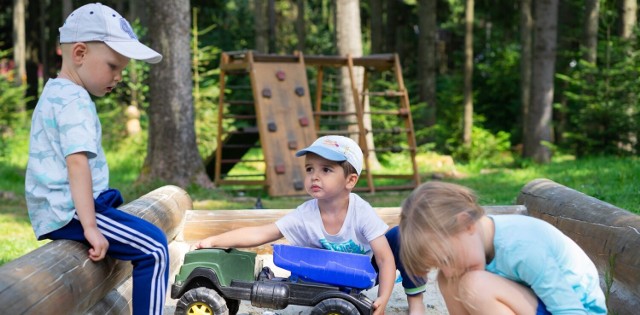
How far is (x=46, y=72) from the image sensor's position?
27.1 meters

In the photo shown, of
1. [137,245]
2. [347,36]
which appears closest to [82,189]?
[137,245]

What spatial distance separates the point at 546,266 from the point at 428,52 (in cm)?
1663

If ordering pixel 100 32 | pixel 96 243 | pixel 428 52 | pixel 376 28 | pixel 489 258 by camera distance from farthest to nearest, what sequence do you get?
pixel 376 28
pixel 428 52
pixel 100 32
pixel 96 243
pixel 489 258

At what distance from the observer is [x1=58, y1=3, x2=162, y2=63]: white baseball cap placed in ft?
11.1

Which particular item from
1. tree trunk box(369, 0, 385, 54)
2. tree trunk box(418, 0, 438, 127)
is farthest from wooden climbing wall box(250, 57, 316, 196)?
tree trunk box(369, 0, 385, 54)

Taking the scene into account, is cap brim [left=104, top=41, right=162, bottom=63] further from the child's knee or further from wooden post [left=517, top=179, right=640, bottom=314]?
wooden post [left=517, top=179, right=640, bottom=314]

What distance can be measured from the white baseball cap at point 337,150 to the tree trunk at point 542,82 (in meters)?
10.5

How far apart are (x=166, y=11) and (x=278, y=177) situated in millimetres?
2395

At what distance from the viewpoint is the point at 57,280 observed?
297 centimetres

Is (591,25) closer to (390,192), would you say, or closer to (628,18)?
(628,18)

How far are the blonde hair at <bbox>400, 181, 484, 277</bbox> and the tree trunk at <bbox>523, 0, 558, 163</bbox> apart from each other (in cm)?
1162

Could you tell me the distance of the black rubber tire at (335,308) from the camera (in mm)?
3676

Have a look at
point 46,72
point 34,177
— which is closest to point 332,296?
point 34,177

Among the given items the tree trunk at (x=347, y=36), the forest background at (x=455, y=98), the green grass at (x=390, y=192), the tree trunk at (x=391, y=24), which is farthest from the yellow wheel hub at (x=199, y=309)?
the tree trunk at (x=391, y=24)
